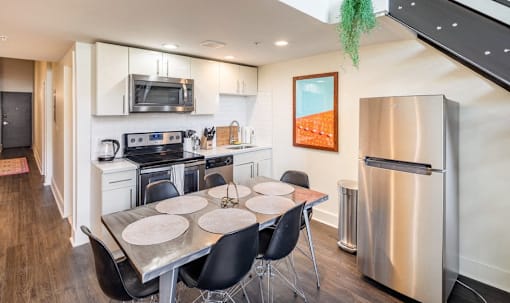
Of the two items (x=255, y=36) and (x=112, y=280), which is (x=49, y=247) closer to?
(x=112, y=280)

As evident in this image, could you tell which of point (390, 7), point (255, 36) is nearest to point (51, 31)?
point (255, 36)

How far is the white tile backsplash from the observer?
3.38 metres

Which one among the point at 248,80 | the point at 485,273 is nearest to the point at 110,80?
the point at 248,80

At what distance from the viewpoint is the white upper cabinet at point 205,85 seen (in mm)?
3842

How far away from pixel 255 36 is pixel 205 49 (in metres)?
0.83

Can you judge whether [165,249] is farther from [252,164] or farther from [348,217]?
[252,164]

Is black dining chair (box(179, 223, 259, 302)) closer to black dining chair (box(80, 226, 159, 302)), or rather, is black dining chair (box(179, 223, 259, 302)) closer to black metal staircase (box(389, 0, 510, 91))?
black dining chair (box(80, 226, 159, 302))

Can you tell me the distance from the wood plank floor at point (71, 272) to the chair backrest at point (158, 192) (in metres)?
0.81

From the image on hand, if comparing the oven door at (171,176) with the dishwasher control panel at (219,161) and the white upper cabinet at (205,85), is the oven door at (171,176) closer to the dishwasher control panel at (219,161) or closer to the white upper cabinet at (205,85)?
the dishwasher control panel at (219,161)

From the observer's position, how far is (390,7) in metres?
2.15

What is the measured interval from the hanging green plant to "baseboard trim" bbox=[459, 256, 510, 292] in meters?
2.26

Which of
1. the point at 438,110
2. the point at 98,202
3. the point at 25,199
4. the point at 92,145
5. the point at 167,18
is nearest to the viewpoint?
the point at 438,110

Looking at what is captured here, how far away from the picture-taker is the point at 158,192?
97.2 inches

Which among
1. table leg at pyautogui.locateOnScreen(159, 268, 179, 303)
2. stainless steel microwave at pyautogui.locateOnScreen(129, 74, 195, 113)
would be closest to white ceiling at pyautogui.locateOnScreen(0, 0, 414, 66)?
stainless steel microwave at pyautogui.locateOnScreen(129, 74, 195, 113)
